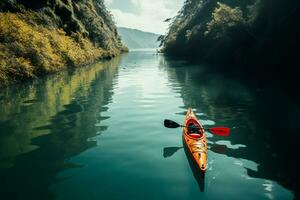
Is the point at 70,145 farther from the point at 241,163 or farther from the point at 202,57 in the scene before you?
the point at 202,57

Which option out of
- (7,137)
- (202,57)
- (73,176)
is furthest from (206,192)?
(202,57)

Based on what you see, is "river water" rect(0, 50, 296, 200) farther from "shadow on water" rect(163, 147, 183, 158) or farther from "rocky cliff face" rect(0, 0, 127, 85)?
"rocky cliff face" rect(0, 0, 127, 85)

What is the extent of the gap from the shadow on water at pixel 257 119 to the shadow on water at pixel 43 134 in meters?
5.98

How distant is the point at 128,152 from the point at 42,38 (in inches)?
1275

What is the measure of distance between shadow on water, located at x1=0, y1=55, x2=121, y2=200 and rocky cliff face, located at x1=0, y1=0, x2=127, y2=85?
601 cm

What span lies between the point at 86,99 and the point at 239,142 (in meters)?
13.3

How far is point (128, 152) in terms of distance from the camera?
12.7 m

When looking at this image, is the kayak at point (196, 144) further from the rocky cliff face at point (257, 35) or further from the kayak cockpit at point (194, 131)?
the rocky cliff face at point (257, 35)

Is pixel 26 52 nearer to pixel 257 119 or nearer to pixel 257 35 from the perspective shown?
pixel 257 119

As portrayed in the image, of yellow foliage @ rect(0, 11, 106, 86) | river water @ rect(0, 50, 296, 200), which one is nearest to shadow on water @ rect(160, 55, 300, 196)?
river water @ rect(0, 50, 296, 200)

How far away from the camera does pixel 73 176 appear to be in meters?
10.5

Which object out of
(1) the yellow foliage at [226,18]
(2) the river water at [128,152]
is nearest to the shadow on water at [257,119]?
(2) the river water at [128,152]

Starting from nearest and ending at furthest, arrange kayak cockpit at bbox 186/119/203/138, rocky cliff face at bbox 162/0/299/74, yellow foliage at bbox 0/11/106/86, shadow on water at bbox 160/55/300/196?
shadow on water at bbox 160/55/300/196 → kayak cockpit at bbox 186/119/203/138 → yellow foliage at bbox 0/11/106/86 → rocky cliff face at bbox 162/0/299/74

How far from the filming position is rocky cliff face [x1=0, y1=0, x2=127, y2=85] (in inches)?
1276
